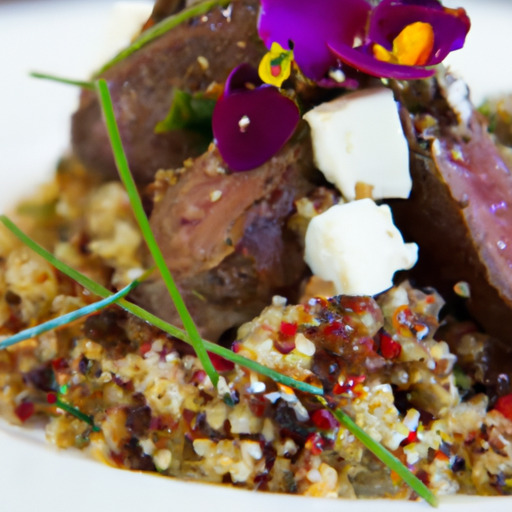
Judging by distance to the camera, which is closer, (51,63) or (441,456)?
(441,456)

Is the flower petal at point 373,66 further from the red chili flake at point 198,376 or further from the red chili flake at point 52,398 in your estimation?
the red chili flake at point 52,398

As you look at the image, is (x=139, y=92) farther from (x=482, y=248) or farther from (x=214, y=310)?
(x=482, y=248)

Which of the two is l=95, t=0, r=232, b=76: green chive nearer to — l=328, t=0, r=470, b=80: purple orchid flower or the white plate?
l=328, t=0, r=470, b=80: purple orchid flower

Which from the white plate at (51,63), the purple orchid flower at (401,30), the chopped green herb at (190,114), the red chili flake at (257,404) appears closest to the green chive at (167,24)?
the chopped green herb at (190,114)

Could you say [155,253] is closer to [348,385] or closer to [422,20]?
[348,385]

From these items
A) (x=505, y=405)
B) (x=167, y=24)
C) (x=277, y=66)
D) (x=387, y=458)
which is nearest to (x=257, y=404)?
(x=387, y=458)

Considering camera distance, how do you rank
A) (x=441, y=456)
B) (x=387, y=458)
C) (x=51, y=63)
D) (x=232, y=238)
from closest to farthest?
1. (x=387, y=458)
2. (x=441, y=456)
3. (x=232, y=238)
4. (x=51, y=63)
